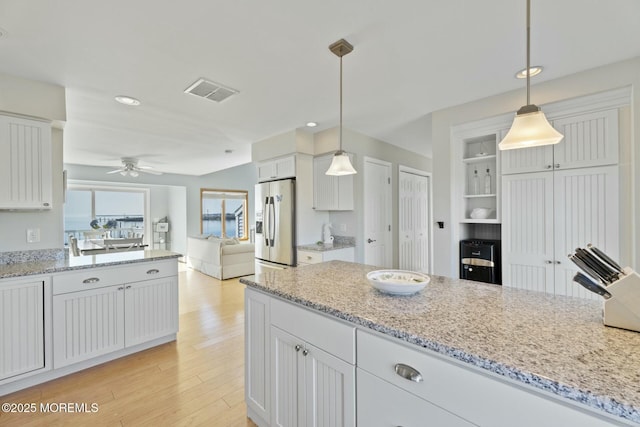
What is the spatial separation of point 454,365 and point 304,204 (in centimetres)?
314

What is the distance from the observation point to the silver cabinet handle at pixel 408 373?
94cm

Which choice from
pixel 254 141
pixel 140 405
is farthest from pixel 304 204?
pixel 140 405

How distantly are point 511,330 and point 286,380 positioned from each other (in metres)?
1.10

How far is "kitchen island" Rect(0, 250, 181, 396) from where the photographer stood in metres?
2.03

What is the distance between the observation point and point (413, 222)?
200 inches

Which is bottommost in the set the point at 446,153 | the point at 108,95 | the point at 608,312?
the point at 608,312

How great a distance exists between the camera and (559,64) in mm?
2121

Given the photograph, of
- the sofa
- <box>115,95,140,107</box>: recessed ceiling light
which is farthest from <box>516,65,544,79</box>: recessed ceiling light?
the sofa

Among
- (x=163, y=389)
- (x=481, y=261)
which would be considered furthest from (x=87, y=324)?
(x=481, y=261)

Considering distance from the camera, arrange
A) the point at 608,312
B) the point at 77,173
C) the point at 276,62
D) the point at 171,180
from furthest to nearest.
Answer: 1. the point at 171,180
2. the point at 77,173
3. the point at 276,62
4. the point at 608,312

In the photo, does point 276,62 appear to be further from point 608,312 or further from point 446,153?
point 608,312

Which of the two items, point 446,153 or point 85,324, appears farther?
point 446,153

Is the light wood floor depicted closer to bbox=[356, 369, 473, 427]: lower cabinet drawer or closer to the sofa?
bbox=[356, 369, 473, 427]: lower cabinet drawer

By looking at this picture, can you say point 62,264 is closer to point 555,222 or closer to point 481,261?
point 481,261
